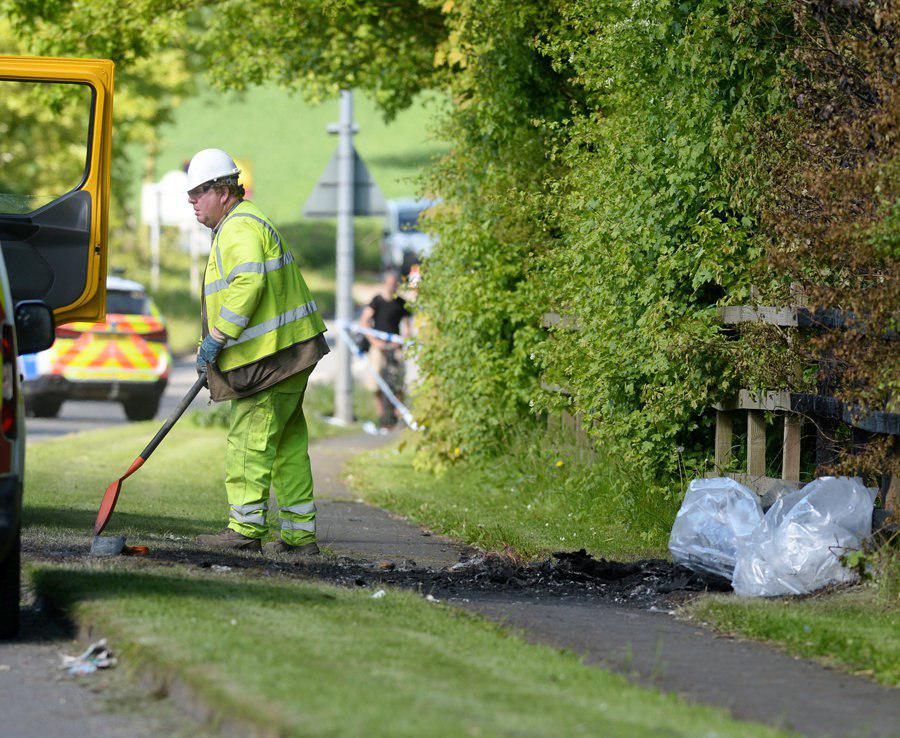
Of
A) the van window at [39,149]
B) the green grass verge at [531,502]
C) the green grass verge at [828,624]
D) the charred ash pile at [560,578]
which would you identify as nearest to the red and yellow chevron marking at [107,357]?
the green grass verge at [531,502]

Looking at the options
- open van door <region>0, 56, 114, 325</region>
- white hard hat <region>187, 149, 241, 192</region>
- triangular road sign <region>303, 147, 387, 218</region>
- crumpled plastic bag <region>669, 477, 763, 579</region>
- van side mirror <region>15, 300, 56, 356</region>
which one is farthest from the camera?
triangular road sign <region>303, 147, 387, 218</region>

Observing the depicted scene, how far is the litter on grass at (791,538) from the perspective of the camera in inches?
295

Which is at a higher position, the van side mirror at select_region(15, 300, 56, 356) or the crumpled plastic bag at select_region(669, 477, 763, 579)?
the van side mirror at select_region(15, 300, 56, 356)

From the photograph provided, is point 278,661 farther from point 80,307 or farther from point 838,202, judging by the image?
point 80,307

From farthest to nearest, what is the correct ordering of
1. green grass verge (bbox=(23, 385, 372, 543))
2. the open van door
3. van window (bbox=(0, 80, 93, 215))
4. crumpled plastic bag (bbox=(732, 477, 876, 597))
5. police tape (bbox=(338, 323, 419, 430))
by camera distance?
van window (bbox=(0, 80, 93, 215))
police tape (bbox=(338, 323, 419, 430))
green grass verge (bbox=(23, 385, 372, 543))
the open van door
crumpled plastic bag (bbox=(732, 477, 876, 597))

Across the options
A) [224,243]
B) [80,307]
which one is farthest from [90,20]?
[224,243]

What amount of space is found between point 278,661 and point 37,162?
34.4 meters

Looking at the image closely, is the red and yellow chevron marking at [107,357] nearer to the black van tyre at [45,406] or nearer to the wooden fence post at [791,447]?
the black van tyre at [45,406]

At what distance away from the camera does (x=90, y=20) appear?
15484 mm

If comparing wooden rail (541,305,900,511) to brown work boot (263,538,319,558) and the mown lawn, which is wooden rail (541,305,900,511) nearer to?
the mown lawn

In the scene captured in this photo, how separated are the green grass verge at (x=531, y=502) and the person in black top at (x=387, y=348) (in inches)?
246

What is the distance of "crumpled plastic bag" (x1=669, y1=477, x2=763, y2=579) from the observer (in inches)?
316

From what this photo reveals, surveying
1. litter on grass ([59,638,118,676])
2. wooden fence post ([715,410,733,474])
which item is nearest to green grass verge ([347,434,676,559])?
wooden fence post ([715,410,733,474])

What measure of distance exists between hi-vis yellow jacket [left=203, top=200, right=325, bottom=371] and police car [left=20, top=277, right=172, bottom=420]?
13.0m
